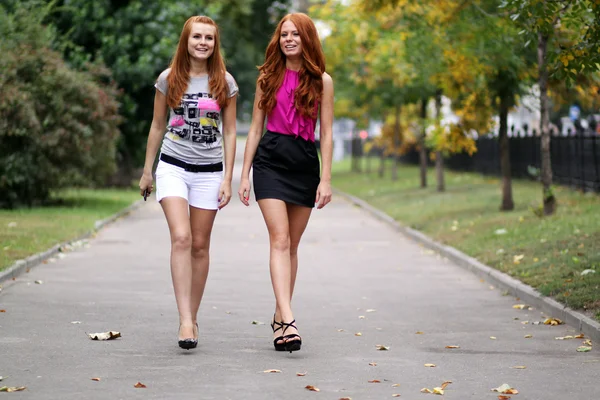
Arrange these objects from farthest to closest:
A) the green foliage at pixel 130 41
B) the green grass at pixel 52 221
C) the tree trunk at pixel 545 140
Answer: the green foliage at pixel 130 41 → the tree trunk at pixel 545 140 → the green grass at pixel 52 221

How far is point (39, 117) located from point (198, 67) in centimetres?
1581

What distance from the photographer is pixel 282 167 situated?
755 cm

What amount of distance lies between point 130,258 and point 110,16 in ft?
60.9

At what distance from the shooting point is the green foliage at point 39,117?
71.4 feet

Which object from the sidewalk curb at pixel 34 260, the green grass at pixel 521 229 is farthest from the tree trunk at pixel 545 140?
the sidewalk curb at pixel 34 260

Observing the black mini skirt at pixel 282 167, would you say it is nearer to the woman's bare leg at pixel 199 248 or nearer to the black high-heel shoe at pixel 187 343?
the woman's bare leg at pixel 199 248

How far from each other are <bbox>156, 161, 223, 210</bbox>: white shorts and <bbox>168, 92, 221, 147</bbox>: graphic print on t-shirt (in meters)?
0.21

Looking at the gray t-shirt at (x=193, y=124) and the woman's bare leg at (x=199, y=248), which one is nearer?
the gray t-shirt at (x=193, y=124)

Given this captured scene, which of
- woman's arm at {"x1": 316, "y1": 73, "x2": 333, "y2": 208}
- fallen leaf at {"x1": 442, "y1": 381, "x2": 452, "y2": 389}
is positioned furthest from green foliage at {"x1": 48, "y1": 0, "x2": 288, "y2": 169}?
fallen leaf at {"x1": 442, "y1": 381, "x2": 452, "y2": 389}

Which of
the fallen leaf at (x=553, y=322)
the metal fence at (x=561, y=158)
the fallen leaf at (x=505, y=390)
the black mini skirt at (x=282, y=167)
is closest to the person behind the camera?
the fallen leaf at (x=505, y=390)

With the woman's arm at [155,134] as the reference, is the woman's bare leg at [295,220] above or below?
below

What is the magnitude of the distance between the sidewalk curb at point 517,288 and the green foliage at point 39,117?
7266mm

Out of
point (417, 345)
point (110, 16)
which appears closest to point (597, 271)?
point (417, 345)

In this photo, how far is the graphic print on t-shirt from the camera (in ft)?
24.5
